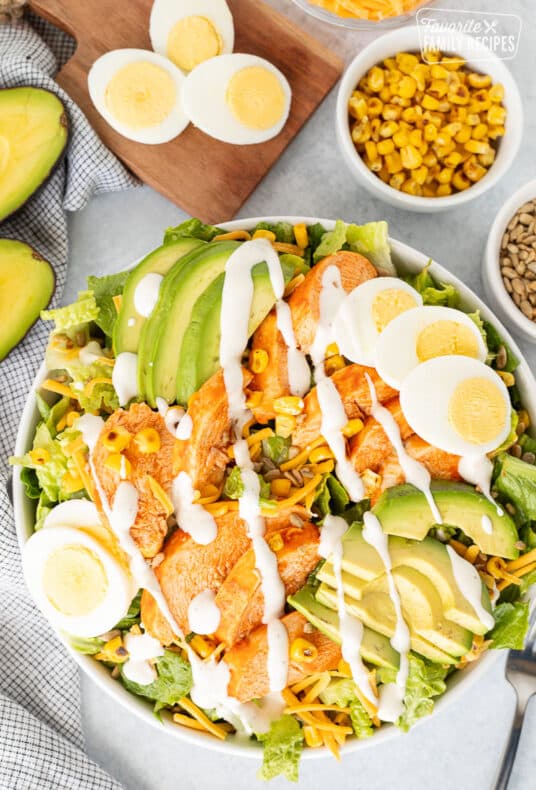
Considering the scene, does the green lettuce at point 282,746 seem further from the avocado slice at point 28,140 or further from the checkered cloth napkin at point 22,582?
the avocado slice at point 28,140

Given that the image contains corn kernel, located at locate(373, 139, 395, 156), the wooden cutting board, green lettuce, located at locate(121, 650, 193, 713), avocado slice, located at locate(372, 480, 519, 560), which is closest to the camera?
avocado slice, located at locate(372, 480, 519, 560)

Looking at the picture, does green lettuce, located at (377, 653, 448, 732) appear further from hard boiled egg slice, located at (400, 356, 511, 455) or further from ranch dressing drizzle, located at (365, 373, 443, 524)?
hard boiled egg slice, located at (400, 356, 511, 455)

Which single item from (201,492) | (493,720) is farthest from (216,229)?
(493,720)

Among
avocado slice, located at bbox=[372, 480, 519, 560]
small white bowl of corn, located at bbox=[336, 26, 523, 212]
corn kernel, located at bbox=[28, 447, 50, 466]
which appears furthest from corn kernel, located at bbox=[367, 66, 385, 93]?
corn kernel, located at bbox=[28, 447, 50, 466]

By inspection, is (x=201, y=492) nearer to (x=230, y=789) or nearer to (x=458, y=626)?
(x=458, y=626)

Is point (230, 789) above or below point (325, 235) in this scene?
below

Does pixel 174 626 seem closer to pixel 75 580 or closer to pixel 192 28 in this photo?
pixel 75 580
